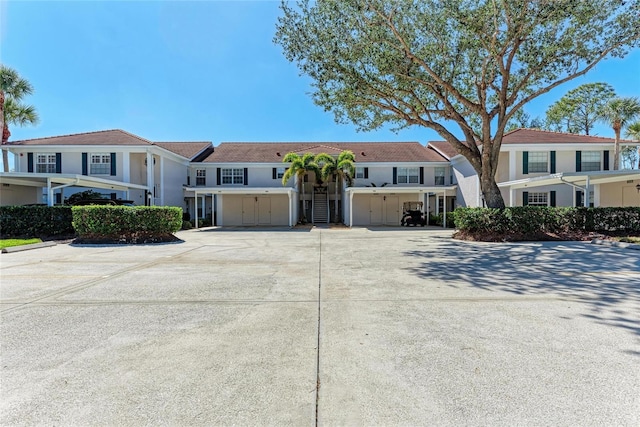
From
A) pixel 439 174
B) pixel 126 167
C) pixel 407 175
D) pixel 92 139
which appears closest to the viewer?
pixel 126 167

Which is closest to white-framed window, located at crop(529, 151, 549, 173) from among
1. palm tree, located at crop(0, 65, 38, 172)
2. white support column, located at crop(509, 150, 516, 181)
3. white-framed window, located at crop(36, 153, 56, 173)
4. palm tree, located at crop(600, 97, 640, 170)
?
white support column, located at crop(509, 150, 516, 181)

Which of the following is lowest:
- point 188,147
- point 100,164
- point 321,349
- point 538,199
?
point 321,349

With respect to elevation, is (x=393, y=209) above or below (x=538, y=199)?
below

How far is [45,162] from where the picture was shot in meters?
19.5

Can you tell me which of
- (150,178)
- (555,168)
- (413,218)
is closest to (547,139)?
(555,168)

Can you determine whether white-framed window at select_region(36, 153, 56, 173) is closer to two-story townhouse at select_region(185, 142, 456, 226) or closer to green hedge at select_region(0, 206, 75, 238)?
two-story townhouse at select_region(185, 142, 456, 226)

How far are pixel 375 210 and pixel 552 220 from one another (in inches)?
500

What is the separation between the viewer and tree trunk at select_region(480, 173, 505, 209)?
1392 centimetres

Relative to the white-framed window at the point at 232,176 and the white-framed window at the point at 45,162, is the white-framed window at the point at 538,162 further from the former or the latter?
the white-framed window at the point at 45,162

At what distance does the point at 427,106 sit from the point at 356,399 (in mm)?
16086

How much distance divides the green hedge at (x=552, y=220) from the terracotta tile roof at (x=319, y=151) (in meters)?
11.9

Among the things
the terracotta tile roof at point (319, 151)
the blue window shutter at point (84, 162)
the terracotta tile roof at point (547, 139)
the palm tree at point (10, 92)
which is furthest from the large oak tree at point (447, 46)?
the palm tree at point (10, 92)

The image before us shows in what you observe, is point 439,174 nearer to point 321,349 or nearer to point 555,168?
point 555,168

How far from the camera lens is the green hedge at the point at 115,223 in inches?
473
